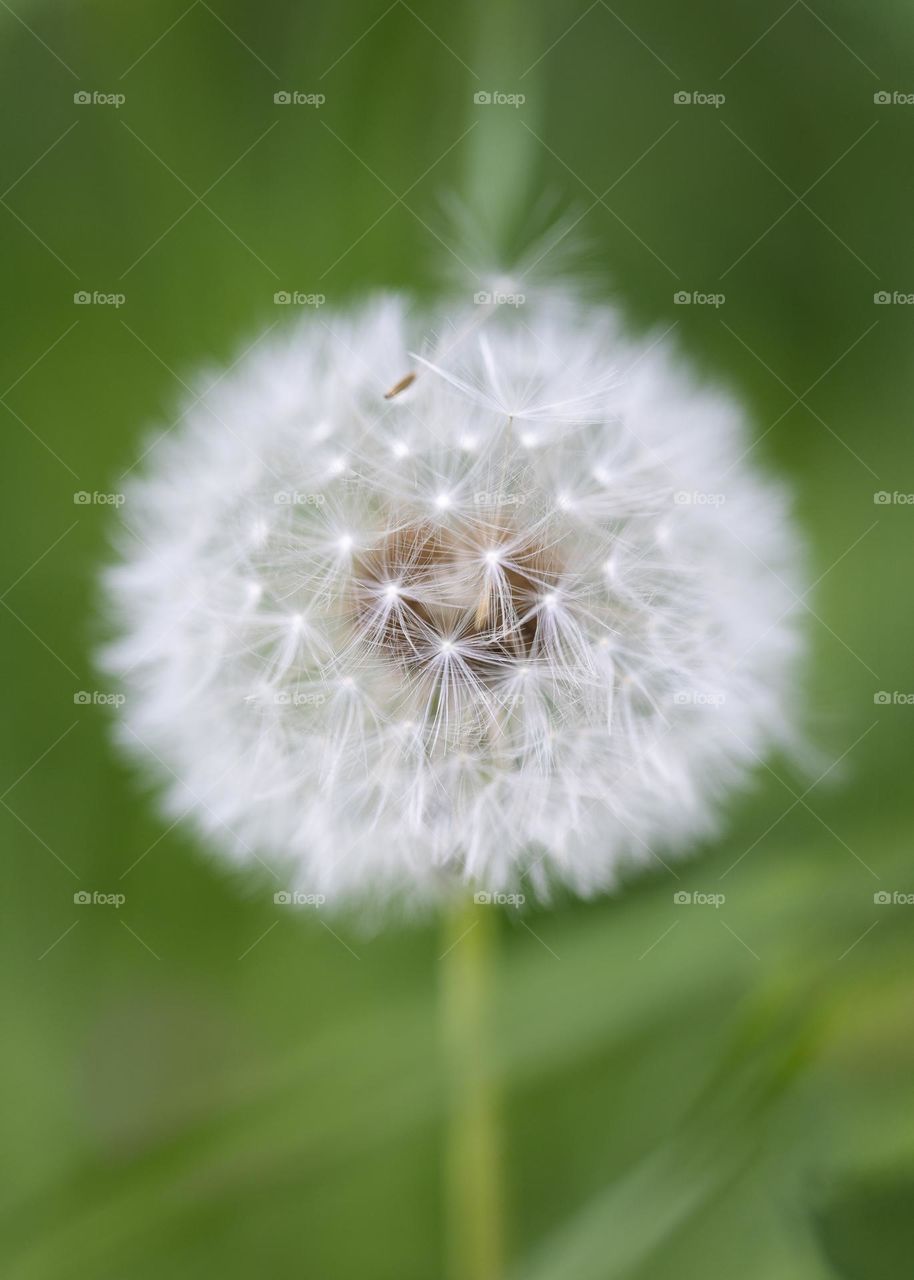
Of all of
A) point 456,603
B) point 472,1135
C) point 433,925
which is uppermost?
point 456,603

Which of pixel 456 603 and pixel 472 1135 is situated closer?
pixel 456 603

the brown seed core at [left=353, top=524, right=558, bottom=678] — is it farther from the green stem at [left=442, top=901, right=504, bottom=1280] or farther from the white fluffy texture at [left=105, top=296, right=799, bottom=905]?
the green stem at [left=442, top=901, right=504, bottom=1280]

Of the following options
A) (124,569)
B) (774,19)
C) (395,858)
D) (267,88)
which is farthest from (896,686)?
(267,88)

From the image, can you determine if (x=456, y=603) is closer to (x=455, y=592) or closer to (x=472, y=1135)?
(x=455, y=592)

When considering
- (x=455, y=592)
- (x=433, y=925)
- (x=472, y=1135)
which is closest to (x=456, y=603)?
(x=455, y=592)

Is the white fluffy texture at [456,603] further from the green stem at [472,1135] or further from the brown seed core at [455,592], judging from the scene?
the green stem at [472,1135]

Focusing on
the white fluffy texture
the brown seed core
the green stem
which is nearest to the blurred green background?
the green stem
